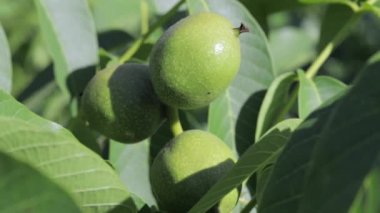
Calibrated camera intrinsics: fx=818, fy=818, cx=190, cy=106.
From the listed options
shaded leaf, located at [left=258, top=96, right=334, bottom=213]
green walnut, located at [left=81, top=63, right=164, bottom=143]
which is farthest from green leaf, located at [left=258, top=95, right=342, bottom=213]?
green walnut, located at [left=81, top=63, right=164, bottom=143]

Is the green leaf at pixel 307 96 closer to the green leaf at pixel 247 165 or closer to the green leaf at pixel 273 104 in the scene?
the green leaf at pixel 273 104

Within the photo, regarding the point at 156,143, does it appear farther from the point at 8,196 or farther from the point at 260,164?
the point at 8,196

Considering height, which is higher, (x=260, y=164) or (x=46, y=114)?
(x=260, y=164)

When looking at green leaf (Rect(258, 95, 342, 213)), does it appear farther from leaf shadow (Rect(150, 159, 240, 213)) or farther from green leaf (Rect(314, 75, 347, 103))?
green leaf (Rect(314, 75, 347, 103))

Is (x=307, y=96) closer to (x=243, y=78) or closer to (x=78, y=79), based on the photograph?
(x=243, y=78)

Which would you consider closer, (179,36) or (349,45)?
(179,36)

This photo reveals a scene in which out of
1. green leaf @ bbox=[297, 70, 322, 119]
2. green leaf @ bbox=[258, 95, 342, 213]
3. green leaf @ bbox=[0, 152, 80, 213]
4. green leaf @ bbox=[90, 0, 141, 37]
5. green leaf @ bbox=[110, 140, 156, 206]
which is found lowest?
green leaf @ bbox=[110, 140, 156, 206]

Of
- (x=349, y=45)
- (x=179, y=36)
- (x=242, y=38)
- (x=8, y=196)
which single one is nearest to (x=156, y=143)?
(x=242, y=38)
